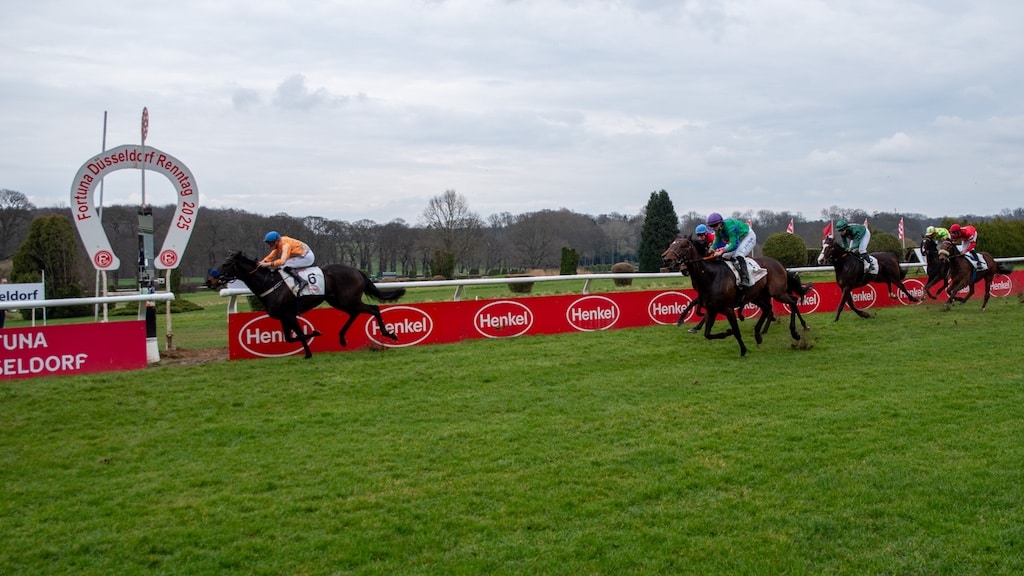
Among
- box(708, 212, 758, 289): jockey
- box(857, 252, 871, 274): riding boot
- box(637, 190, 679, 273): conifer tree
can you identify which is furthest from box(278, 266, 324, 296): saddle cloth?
box(637, 190, 679, 273): conifer tree

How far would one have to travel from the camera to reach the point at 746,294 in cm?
1093

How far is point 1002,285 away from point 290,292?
697 inches

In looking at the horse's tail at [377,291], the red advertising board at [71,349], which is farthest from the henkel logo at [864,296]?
the red advertising board at [71,349]

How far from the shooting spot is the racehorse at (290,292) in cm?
1018

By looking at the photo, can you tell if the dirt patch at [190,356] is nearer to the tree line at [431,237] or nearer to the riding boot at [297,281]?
the riding boot at [297,281]

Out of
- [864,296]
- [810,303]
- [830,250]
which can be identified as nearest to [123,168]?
[830,250]

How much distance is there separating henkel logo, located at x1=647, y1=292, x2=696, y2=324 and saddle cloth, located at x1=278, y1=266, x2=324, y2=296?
19.8 feet

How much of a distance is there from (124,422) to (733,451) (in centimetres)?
584

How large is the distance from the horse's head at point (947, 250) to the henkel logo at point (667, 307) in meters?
6.29

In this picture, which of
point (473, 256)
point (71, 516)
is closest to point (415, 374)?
point (71, 516)

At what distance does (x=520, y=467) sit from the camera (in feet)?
19.2

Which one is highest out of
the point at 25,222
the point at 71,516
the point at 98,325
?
the point at 25,222

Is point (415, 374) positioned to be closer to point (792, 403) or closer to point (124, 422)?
point (124, 422)

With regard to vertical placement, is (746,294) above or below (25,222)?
below
